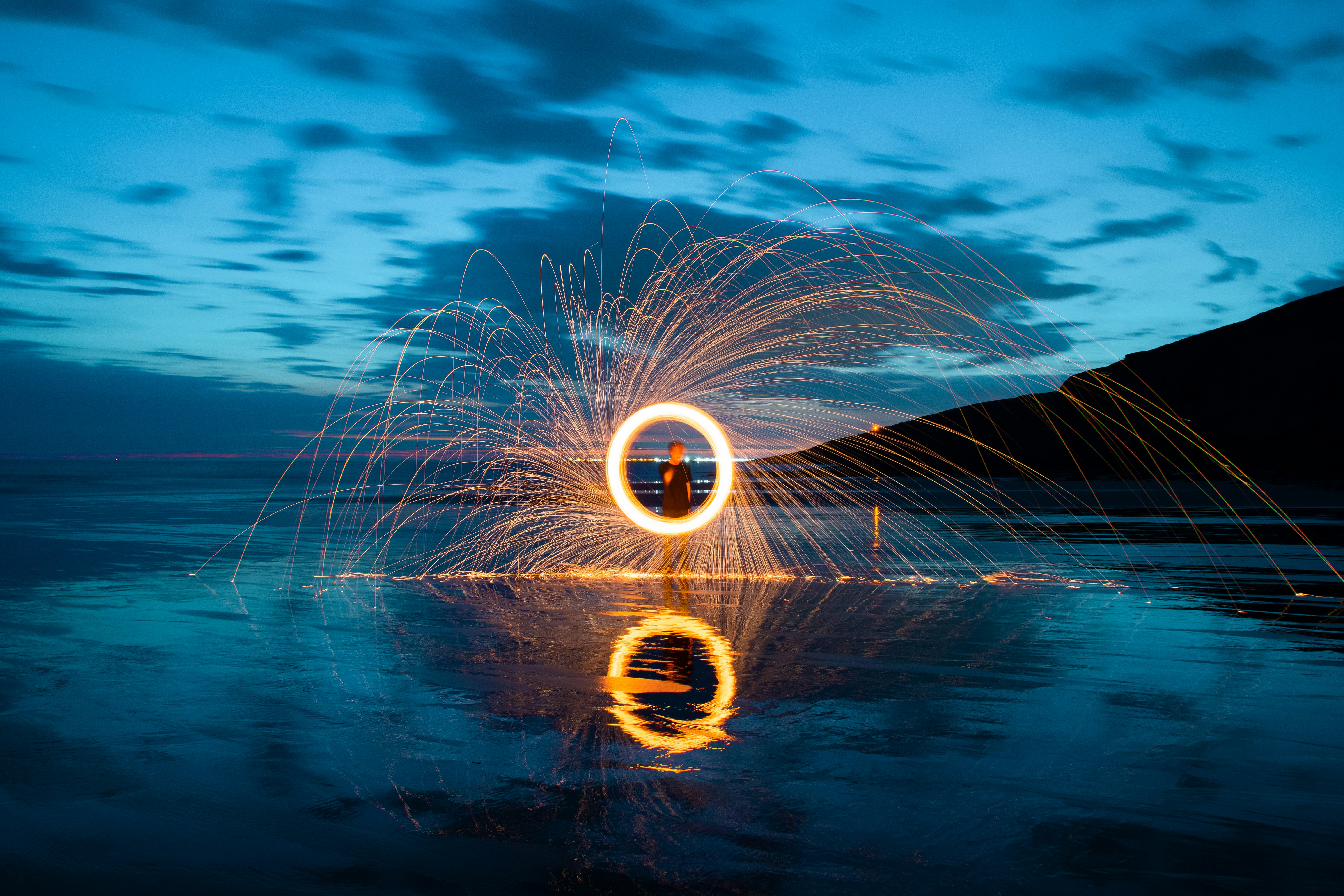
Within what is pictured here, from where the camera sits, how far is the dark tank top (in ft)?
39.9

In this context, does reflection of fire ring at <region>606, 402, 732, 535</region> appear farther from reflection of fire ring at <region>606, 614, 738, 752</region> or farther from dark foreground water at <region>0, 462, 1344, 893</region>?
reflection of fire ring at <region>606, 614, 738, 752</region>

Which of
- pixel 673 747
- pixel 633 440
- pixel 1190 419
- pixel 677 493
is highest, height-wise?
pixel 1190 419

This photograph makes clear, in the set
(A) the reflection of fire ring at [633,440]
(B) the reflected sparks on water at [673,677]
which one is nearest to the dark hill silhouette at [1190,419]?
(A) the reflection of fire ring at [633,440]

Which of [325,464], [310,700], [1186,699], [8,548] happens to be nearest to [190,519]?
[8,548]

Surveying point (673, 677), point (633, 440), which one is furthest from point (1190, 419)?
point (673, 677)

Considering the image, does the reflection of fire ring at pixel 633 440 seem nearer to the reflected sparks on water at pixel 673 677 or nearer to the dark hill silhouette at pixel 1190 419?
the reflected sparks on water at pixel 673 677

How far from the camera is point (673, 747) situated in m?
5.22

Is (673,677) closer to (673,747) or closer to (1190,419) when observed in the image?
(673,747)

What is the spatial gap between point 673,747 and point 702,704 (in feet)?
3.26

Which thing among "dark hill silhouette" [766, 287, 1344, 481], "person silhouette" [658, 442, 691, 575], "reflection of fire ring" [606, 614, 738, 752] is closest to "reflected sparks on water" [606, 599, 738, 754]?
"reflection of fire ring" [606, 614, 738, 752]

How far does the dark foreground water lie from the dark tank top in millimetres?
1886

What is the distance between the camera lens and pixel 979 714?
5875 mm

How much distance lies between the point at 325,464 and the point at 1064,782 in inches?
4515

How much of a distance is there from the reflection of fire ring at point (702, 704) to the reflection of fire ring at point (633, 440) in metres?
2.91
